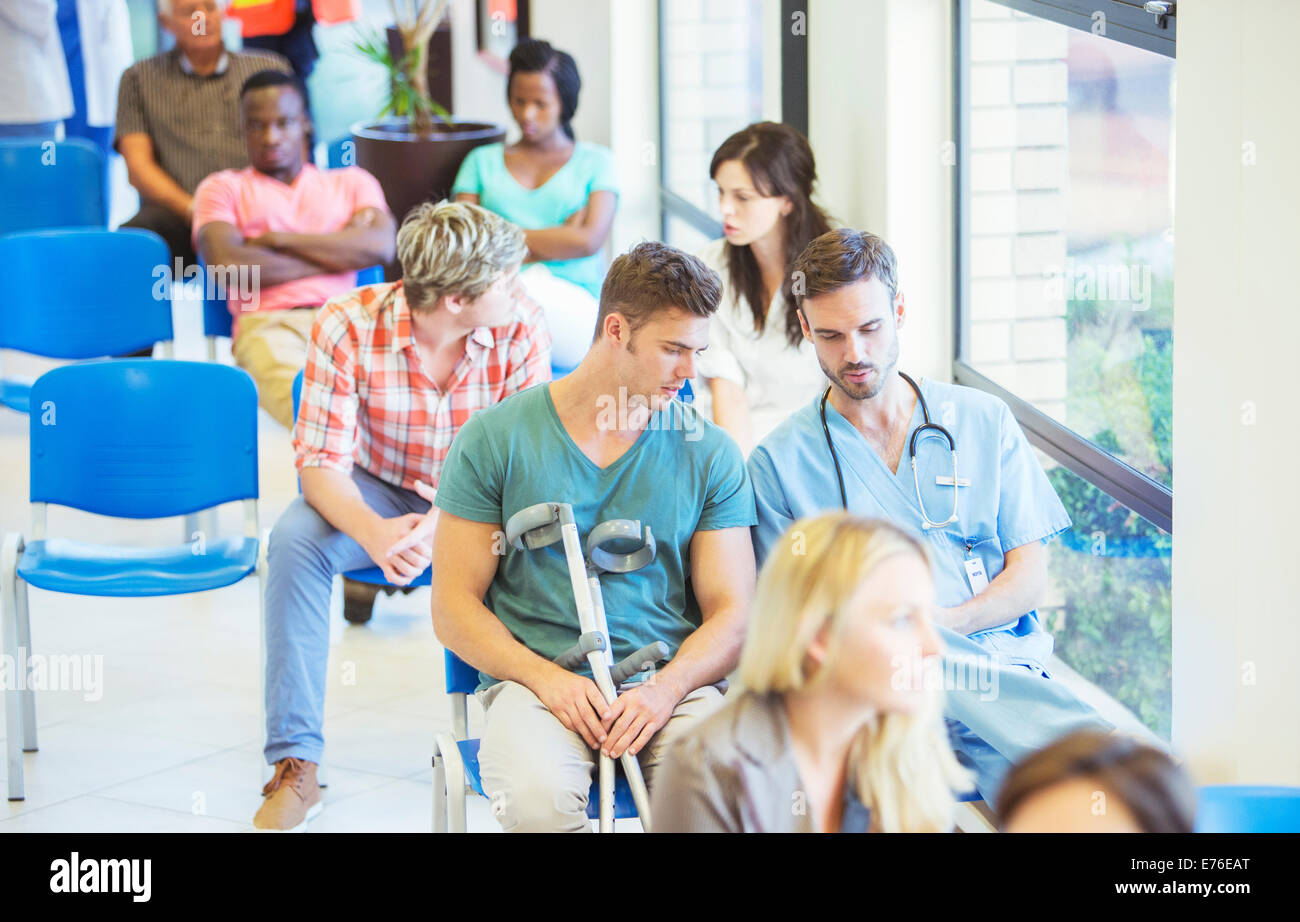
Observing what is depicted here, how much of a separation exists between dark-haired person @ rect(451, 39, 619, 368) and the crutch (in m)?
2.61

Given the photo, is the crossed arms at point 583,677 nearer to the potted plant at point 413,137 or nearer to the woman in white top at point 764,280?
the woman in white top at point 764,280

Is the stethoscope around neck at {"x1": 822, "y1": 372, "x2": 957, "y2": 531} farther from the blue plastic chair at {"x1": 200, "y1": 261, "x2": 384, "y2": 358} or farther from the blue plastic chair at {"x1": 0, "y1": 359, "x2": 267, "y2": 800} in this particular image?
the blue plastic chair at {"x1": 200, "y1": 261, "x2": 384, "y2": 358}

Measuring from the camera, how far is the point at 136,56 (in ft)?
21.5

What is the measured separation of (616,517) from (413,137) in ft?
11.4

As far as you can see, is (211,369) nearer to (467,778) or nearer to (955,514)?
(467,778)

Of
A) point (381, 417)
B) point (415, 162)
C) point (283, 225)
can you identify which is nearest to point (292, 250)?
point (283, 225)

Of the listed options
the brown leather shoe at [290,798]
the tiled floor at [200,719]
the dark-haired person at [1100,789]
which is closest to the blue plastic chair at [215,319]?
the tiled floor at [200,719]

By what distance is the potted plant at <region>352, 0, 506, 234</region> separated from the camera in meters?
5.29

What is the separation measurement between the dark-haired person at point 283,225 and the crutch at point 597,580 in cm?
272

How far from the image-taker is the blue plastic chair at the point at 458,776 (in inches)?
80.4

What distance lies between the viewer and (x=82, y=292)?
446 cm

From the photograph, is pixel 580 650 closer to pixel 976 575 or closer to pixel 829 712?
pixel 976 575
